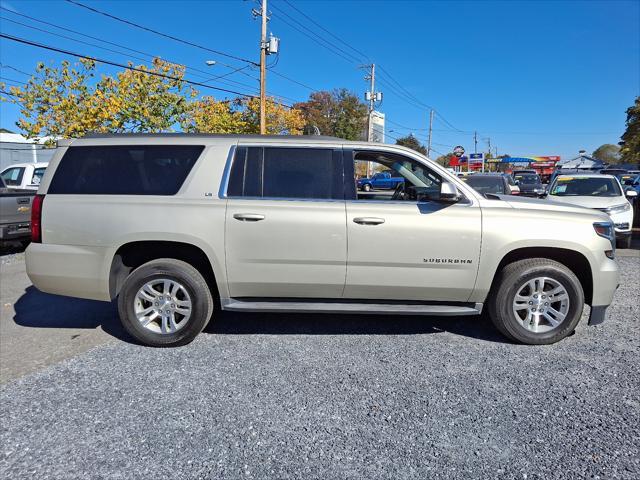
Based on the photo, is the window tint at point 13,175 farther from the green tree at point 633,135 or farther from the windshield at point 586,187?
the green tree at point 633,135

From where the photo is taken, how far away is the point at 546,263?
12.4 feet

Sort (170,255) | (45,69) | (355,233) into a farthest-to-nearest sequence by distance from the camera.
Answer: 1. (45,69)
2. (170,255)
3. (355,233)

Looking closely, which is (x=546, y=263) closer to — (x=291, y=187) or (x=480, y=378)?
(x=480, y=378)

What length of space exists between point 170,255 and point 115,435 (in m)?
1.81

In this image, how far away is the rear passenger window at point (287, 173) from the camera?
12.5 ft

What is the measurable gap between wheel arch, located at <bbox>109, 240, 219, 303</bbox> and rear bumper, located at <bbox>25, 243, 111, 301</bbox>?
0.27 ft

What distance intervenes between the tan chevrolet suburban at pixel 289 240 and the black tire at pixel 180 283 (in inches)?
0.5

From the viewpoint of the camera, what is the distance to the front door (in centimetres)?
368

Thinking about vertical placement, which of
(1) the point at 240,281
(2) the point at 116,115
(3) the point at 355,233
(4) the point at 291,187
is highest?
(2) the point at 116,115

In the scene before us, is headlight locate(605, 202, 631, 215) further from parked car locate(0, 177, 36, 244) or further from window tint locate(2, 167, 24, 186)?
window tint locate(2, 167, 24, 186)

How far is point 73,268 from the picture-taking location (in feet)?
12.6

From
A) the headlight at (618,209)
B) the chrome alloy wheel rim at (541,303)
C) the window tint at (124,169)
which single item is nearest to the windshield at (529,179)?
the headlight at (618,209)

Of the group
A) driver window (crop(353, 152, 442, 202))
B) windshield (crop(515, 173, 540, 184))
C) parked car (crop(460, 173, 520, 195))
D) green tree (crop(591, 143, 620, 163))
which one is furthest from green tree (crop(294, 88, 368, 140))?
green tree (crop(591, 143, 620, 163))

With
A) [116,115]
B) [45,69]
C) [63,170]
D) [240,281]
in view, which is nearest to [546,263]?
[240,281]
